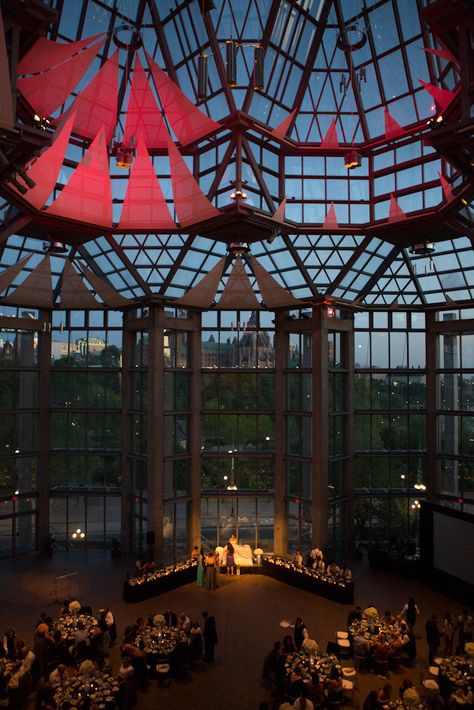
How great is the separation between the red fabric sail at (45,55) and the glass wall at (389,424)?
50.0 feet

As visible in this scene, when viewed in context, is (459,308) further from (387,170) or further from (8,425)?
(8,425)

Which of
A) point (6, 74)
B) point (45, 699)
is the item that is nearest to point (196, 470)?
point (45, 699)

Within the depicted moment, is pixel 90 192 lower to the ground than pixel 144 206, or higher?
higher

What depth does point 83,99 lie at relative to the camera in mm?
15039

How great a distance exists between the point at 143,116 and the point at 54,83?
11.8ft

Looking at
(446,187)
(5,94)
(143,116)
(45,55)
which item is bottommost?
(5,94)

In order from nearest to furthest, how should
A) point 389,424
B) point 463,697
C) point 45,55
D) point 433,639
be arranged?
point 463,697 → point 45,55 → point 433,639 → point 389,424

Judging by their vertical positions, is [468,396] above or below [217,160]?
below

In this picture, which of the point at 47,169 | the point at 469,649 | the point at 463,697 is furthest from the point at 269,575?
the point at 47,169

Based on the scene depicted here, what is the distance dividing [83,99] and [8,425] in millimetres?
13107

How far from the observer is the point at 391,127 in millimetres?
16578

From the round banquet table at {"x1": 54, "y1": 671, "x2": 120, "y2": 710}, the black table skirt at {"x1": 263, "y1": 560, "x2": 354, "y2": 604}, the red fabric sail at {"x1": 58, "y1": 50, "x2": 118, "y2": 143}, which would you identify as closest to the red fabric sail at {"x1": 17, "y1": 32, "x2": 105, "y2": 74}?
the red fabric sail at {"x1": 58, "y1": 50, "x2": 118, "y2": 143}

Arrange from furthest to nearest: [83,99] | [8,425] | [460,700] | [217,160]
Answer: [8,425]
[217,160]
[83,99]
[460,700]

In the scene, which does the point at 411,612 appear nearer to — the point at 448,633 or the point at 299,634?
the point at 448,633
